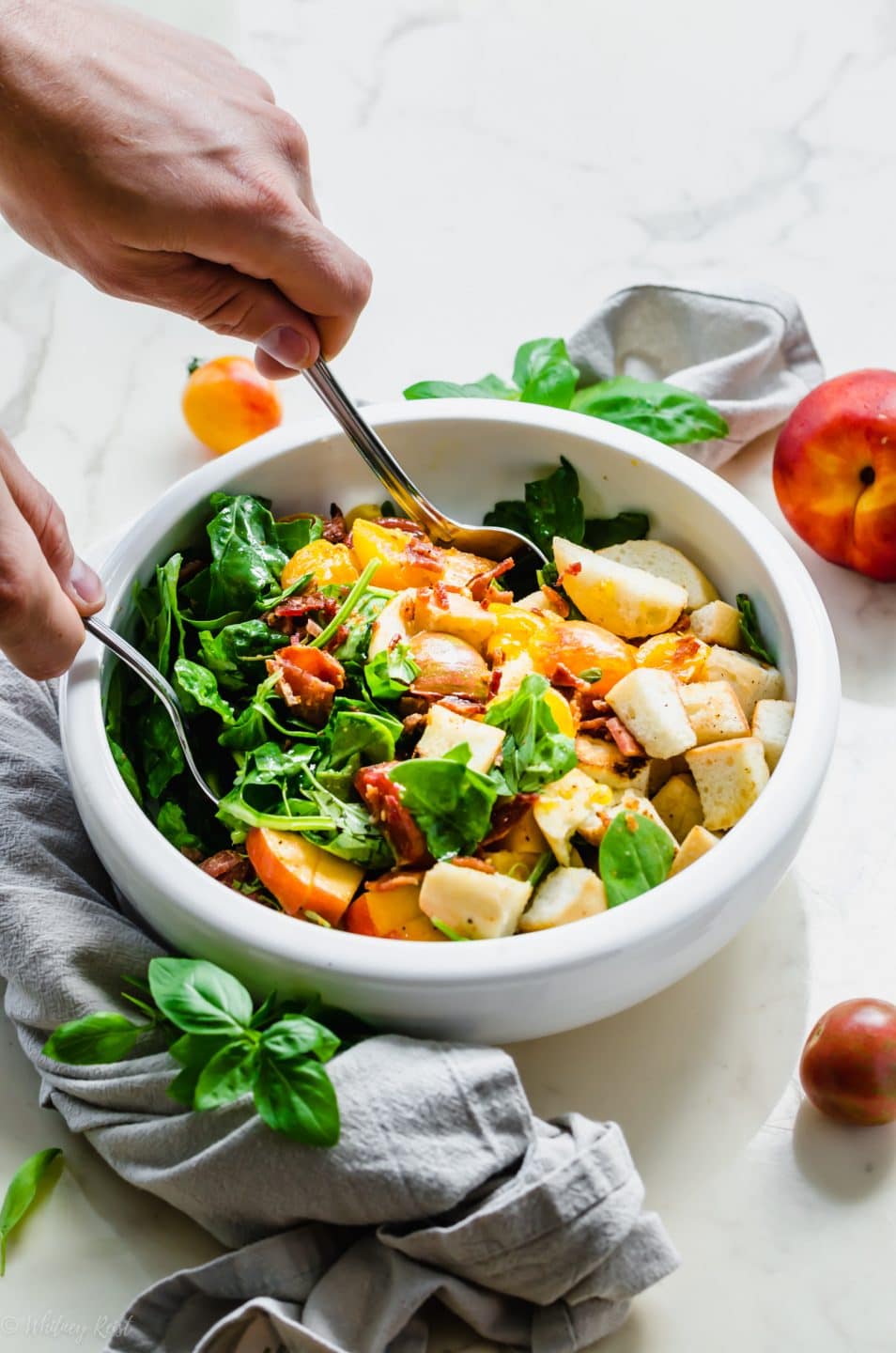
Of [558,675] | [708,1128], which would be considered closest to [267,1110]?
[708,1128]

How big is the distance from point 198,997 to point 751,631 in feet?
2.73

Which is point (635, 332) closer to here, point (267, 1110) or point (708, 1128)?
point (708, 1128)

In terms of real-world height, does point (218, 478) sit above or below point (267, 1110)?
above

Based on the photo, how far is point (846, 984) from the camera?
5.56ft

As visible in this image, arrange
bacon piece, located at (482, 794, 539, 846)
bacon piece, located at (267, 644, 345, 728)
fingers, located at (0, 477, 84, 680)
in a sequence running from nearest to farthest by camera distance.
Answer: fingers, located at (0, 477, 84, 680) → bacon piece, located at (482, 794, 539, 846) → bacon piece, located at (267, 644, 345, 728)

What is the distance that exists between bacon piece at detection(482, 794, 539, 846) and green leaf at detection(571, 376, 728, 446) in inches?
27.9

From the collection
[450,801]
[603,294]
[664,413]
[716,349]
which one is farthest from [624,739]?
[603,294]

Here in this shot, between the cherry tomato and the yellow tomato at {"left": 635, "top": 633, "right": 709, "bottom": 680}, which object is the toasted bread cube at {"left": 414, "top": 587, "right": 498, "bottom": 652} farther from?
the cherry tomato

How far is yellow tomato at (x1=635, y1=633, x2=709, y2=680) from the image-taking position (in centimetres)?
175

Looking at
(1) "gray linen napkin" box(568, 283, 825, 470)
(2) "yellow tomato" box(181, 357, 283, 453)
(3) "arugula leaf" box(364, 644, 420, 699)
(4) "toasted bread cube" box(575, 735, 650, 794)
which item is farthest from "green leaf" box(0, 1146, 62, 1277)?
(1) "gray linen napkin" box(568, 283, 825, 470)

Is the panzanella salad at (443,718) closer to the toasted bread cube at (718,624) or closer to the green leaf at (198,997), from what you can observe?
the toasted bread cube at (718,624)

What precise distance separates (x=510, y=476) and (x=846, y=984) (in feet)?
2.63

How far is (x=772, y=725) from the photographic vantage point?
5.44 feet

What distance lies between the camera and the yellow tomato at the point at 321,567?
6.03 ft
